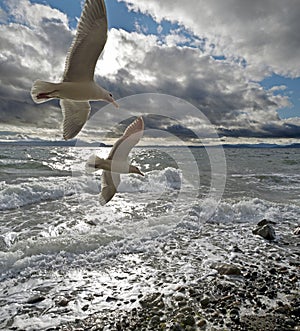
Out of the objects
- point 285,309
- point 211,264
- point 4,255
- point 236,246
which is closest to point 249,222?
point 236,246

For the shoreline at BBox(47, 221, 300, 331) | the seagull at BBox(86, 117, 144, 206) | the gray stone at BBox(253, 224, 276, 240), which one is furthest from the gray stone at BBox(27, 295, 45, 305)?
the gray stone at BBox(253, 224, 276, 240)

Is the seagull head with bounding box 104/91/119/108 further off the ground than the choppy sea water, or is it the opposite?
the seagull head with bounding box 104/91/119/108

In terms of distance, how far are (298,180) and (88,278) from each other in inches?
885

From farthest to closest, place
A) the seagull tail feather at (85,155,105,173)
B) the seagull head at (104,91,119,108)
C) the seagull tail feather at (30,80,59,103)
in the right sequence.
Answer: the seagull tail feather at (85,155,105,173)
the seagull tail feather at (30,80,59,103)
the seagull head at (104,91,119,108)

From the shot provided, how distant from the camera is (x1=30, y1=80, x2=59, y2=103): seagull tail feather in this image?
1.87 metres

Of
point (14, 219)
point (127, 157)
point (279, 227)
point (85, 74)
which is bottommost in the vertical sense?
point (14, 219)

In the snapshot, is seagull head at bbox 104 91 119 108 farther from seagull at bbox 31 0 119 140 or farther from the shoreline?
the shoreline

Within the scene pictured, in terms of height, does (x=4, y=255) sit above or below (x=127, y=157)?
below

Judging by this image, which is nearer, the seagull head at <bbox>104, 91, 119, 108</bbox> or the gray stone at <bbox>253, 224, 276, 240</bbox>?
the seagull head at <bbox>104, 91, 119, 108</bbox>

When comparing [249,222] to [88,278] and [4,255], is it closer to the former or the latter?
[88,278]

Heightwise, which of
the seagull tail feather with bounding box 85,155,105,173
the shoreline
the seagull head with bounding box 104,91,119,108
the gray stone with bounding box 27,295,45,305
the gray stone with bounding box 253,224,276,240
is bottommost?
the gray stone with bounding box 27,295,45,305

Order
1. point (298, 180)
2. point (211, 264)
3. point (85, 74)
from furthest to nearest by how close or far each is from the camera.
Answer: point (298, 180) < point (211, 264) < point (85, 74)

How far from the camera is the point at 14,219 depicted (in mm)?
11438

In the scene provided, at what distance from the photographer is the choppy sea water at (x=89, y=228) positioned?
19.3 feet
